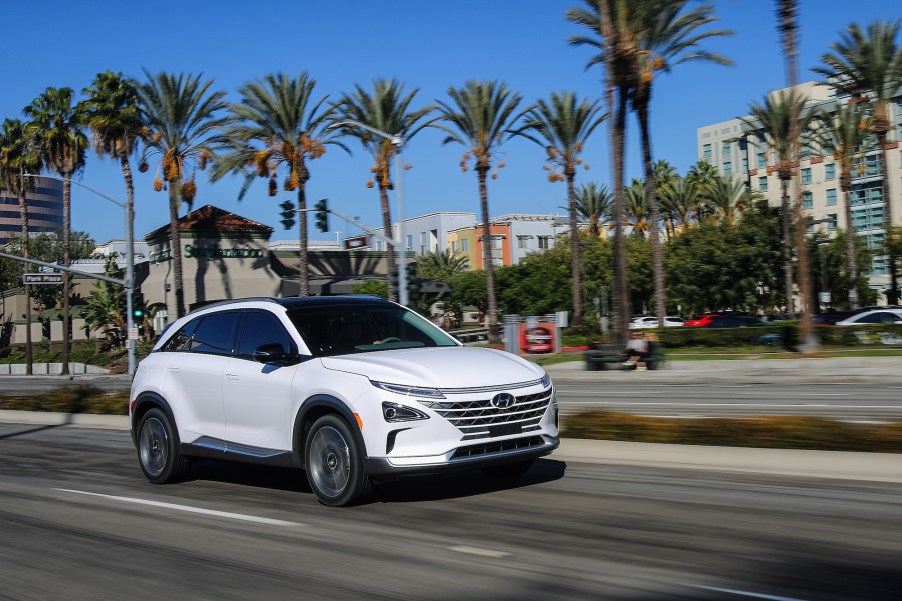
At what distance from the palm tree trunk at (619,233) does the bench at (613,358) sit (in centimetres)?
415

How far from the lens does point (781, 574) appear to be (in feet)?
18.4

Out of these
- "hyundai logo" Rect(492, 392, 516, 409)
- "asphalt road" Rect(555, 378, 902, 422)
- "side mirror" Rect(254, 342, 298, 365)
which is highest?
"side mirror" Rect(254, 342, 298, 365)

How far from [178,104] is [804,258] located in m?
32.2

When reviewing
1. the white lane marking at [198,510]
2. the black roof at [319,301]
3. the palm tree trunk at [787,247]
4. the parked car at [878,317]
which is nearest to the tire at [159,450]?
the white lane marking at [198,510]

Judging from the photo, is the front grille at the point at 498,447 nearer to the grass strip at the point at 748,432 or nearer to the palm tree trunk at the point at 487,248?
the grass strip at the point at 748,432

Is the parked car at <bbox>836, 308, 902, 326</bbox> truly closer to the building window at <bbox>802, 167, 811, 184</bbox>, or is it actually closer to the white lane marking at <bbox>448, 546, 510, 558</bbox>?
the white lane marking at <bbox>448, 546, 510, 558</bbox>

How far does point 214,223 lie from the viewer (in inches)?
2422

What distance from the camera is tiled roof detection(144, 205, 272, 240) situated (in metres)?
61.1

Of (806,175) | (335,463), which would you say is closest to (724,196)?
(806,175)

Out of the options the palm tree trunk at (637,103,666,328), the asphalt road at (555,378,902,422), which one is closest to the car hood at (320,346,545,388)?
the asphalt road at (555,378,902,422)

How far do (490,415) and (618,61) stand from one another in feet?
98.0

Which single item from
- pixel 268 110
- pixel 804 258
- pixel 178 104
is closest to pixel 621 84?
pixel 804 258

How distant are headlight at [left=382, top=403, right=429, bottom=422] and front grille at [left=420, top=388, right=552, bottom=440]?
103 millimetres

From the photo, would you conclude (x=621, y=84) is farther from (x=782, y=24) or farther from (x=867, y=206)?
(x=867, y=206)
